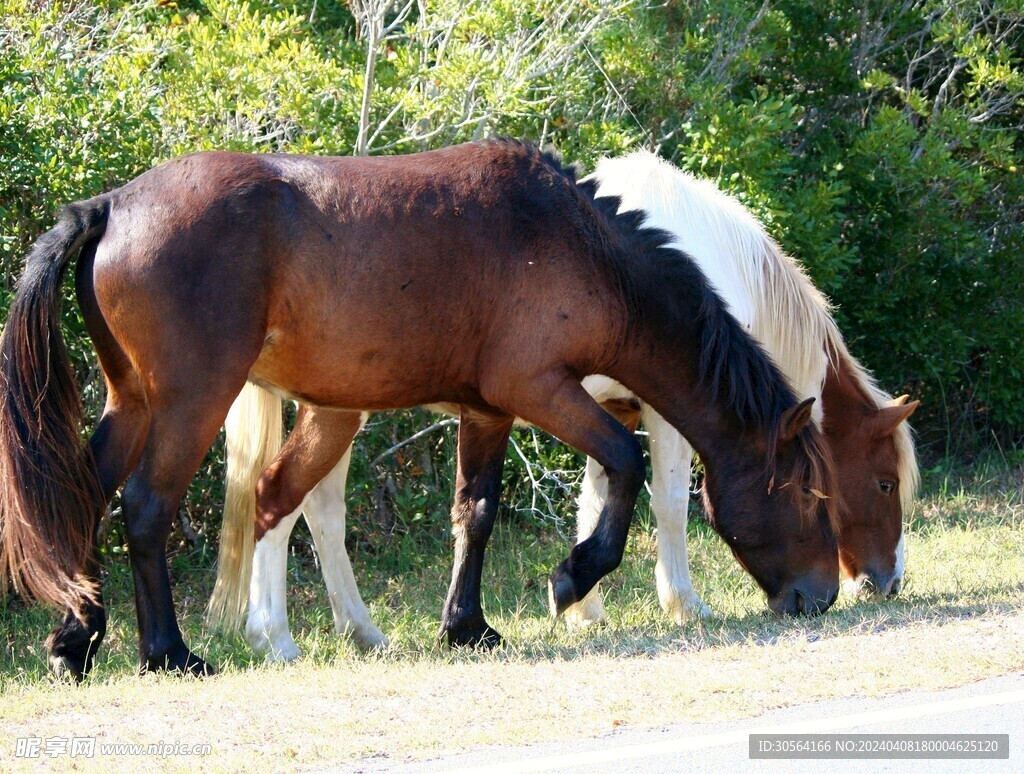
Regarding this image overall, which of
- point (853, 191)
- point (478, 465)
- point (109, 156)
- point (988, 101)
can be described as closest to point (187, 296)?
point (478, 465)

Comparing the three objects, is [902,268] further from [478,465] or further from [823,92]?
[478,465]

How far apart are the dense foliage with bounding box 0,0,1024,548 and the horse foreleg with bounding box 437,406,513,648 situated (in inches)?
92.6

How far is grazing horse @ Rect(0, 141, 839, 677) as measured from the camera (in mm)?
4766

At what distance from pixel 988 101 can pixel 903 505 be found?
4621 mm

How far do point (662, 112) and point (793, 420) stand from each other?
410 cm

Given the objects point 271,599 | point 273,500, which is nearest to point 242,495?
point 273,500

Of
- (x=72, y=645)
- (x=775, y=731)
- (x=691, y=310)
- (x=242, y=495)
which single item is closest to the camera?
(x=775, y=731)

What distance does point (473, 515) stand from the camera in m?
5.53

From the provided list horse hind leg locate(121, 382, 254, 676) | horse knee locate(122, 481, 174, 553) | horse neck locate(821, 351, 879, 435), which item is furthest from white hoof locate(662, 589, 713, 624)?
horse knee locate(122, 481, 174, 553)

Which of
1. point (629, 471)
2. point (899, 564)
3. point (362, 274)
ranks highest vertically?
point (362, 274)

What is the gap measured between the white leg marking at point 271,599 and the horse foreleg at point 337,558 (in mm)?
339

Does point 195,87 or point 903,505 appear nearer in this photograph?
point 903,505

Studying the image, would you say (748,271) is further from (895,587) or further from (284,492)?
(284,492)

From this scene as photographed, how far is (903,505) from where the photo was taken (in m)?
6.21
